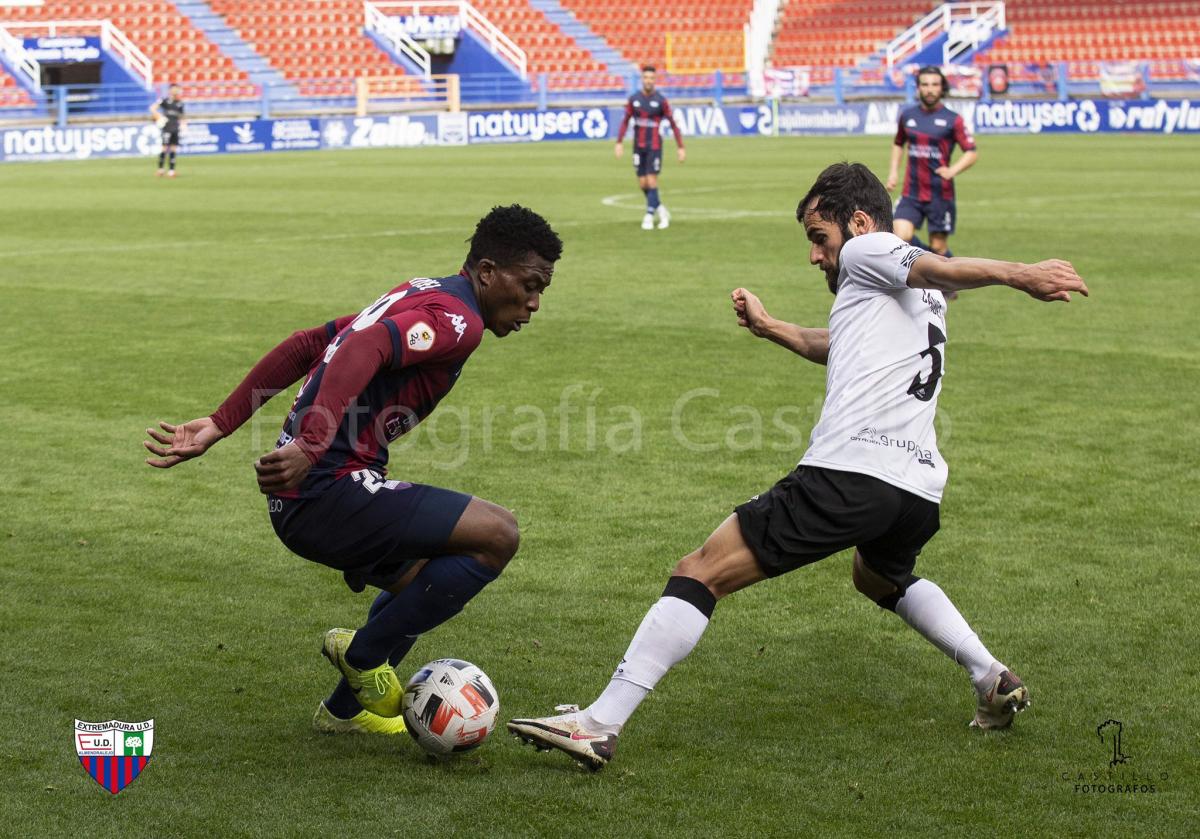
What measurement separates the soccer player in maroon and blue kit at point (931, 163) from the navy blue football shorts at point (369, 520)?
11475 mm

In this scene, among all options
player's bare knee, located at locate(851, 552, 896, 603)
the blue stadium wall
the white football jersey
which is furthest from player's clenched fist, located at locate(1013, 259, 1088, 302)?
the blue stadium wall

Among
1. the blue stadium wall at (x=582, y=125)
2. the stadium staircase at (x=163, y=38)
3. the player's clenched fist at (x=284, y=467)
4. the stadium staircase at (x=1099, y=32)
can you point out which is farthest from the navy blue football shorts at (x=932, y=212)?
the stadium staircase at (x=1099, y=32)

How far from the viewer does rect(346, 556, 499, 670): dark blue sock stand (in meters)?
4.80

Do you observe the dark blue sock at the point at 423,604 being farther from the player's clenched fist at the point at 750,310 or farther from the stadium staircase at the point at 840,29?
the stadium staircase at the point at 840,29

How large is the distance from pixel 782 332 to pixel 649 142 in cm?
1673

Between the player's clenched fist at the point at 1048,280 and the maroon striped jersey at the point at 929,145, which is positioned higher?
the player's clenched fist at the point at 1048,280

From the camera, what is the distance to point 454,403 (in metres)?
10.3

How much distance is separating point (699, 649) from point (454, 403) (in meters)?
4.77

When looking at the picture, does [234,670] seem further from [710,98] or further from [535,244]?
[710,98]

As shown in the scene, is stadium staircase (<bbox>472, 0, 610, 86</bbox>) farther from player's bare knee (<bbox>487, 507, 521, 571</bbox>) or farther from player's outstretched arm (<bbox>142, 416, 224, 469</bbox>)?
player's bare knee (<bbox>487, 507, 521, 571</bbox>)

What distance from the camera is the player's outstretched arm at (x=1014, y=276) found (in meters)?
4.29

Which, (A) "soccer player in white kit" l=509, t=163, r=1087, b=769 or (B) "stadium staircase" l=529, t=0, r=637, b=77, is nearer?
(A) "soccer player in white kit" l=509, t=163, r=1087, b=769

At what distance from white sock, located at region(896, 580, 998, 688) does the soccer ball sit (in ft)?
4.62

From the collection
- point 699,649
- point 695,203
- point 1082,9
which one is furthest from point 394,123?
point 699,649
